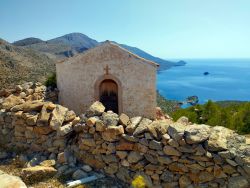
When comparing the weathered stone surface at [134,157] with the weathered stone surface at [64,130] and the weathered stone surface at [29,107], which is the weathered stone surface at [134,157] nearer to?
the weathered stone surface at [64,130]

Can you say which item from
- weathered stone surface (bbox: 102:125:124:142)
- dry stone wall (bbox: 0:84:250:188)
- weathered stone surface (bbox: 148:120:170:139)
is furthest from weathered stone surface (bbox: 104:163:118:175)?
weathered stone surface (bbox: 148:120:170:139)

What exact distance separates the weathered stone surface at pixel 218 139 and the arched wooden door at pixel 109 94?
23.3 ft

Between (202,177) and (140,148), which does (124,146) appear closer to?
(140,148)

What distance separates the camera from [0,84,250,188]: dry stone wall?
5516 mm

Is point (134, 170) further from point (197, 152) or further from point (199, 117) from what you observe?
point (199, 117)

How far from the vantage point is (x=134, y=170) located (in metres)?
6.22

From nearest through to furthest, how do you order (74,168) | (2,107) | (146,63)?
(74,168) < (2,107) < (146,63)

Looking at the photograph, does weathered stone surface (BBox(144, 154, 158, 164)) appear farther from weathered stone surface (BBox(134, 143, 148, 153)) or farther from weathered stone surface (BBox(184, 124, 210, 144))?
weathered stone surface (BBox(184, 124, 210, 144))

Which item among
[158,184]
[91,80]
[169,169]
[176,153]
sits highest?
[91,80]

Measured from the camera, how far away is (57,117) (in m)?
7.20

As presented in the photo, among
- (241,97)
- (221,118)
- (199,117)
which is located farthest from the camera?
(241,97)

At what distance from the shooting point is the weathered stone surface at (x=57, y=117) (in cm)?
704

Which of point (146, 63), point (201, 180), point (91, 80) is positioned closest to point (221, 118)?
point (146, 63)

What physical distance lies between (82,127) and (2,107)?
3625 mm
